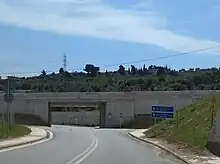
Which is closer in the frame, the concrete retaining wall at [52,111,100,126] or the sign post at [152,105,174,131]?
the sign post at [152,105,174,131]

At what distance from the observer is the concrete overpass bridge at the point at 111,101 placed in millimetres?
89938

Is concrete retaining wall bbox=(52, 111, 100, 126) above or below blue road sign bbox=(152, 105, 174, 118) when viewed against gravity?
below

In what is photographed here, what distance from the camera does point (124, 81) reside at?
129500 millimetres

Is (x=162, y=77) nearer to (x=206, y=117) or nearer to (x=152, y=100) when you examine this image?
(x=152, y=100)

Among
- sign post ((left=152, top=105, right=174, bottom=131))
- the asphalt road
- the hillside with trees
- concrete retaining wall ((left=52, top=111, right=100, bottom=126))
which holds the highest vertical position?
the hillside with trees

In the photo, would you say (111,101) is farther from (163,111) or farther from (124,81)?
(163,111)

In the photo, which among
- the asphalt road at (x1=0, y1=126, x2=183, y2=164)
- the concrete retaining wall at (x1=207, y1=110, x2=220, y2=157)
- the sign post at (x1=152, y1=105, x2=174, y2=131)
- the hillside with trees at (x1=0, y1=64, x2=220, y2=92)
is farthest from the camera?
the hillside with trees at (x1=0, y1=64, x2=220, y2=92)

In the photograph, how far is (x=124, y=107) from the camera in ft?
303

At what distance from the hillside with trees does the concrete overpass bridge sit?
29.2 feet

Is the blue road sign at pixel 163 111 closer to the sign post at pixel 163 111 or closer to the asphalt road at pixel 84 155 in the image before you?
the sign post at pixel 163 111

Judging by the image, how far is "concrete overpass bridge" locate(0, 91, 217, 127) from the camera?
295ft

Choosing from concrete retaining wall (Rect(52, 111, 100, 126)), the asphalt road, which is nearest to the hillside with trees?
concrete retaining wall (Rect(52, 111, 100, 126))

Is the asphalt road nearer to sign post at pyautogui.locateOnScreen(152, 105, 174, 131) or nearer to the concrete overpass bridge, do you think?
sign post at pyautogui.locateOnScreen(152, 105, 174, 131)

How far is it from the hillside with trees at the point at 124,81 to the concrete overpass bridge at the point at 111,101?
8.89 metres
